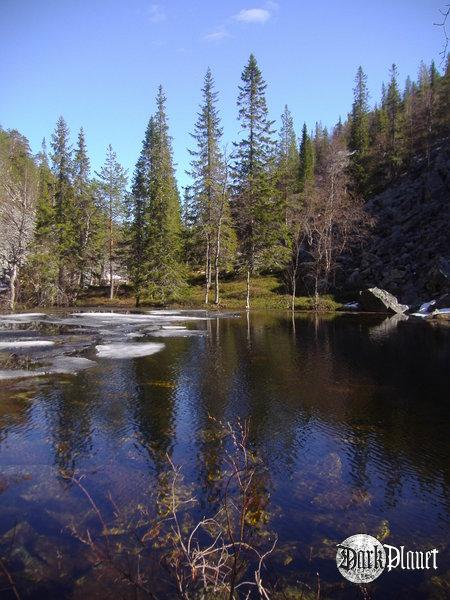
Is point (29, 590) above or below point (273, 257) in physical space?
below

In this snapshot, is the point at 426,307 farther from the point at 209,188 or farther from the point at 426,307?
the point at 209,188

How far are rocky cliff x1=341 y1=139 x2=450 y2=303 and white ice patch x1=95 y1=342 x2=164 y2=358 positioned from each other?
28.8m

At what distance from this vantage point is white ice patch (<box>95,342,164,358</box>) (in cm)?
1828

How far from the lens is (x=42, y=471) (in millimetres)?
7848

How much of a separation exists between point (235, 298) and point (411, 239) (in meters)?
21.0

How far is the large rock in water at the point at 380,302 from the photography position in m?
38.9

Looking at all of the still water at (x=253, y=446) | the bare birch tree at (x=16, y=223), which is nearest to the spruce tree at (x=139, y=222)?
the bare birch tree at (x=16, y=223)

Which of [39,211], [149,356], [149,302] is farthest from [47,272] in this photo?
[149,356]

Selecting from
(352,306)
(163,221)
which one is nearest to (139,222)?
(163,221)

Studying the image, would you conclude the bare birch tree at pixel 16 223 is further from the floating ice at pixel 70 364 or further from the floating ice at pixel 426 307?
the floating ice at pixel 426 307

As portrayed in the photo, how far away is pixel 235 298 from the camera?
46812mm

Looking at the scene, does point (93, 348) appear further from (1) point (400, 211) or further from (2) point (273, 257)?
(1) point (400, 211)

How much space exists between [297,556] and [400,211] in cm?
5397

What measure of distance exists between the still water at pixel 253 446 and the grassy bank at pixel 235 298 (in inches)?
936
